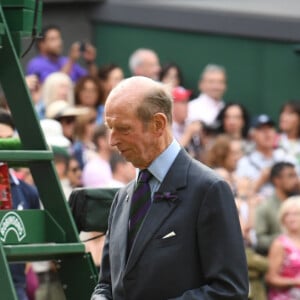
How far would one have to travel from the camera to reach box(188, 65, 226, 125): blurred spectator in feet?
47.2

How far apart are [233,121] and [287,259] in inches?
114

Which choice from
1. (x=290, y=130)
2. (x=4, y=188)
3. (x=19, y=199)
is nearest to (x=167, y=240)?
(x=4, y=188)

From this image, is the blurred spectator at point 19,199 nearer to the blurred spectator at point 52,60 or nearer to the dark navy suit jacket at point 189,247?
the dark navy suit jacket at point 189,247

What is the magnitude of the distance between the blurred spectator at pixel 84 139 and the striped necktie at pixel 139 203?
21.2ft

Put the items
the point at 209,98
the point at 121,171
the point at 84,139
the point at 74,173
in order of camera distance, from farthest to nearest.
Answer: the point at 209,98, the point at 84,139, the point at 121,171, the point at 74,173

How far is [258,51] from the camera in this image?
16.3m

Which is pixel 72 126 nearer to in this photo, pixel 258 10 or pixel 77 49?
pixel 77 49

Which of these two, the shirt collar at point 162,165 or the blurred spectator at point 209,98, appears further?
the blurred spectator at point 209,98

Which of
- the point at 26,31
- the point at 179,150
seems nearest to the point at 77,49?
the point at 26,31

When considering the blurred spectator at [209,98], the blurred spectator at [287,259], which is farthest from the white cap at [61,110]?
the blurred spectator at [287,259]

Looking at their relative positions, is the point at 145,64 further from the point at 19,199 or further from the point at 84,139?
the point at 19,199

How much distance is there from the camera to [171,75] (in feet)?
50.1

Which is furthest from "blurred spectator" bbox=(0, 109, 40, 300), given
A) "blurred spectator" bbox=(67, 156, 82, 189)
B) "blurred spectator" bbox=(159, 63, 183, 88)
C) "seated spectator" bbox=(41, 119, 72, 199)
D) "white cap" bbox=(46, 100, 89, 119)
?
"blurred spectator" bbox=(159, 63, 183, 88)

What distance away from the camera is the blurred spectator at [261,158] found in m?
13.1
